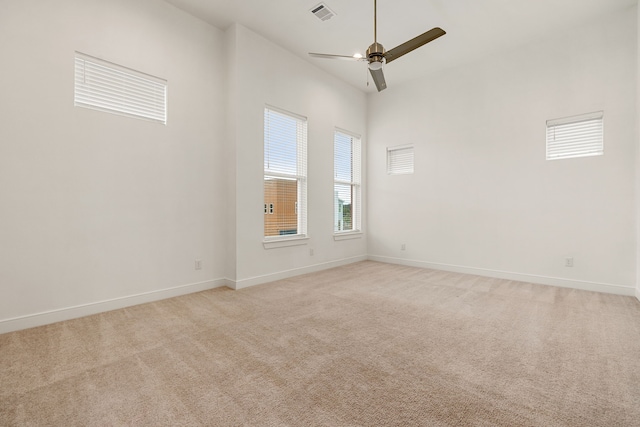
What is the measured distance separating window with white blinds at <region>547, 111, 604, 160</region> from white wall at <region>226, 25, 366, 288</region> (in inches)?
124

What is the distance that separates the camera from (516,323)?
2.72 m

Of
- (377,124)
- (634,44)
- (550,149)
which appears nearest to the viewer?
(634,44)

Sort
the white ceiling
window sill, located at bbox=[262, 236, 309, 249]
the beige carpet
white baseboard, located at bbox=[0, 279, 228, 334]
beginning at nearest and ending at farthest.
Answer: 1. the beige carpet
2. white baseboard, located at bbox=[0, 279, 228, 334]
3. the white ceiling
4. window sill, located at bbox=[262, 236, 309, 249]

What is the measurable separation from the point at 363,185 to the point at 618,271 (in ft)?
12.8

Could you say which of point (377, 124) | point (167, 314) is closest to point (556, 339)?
point (167, 314)

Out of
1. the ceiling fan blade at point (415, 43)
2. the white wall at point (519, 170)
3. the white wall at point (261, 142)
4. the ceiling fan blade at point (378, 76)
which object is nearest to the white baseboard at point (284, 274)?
the white wall at point (261, 142)

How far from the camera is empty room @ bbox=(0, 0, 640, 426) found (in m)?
1.77

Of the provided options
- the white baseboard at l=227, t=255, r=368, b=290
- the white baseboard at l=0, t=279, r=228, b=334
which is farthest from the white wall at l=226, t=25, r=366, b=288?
the white baseboard at l=0, t=279, r=228, b=334

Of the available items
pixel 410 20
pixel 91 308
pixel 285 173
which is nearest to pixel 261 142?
pixel 285 173

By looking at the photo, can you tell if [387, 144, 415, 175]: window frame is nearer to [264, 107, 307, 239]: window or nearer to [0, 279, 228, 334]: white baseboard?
[264, 107, 307, 239]: window

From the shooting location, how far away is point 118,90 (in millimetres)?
3113

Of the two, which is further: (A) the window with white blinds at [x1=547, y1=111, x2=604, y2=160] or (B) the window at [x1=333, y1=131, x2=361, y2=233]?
(B) the window at [x1=333, y1=131, x2=361, y2=233]

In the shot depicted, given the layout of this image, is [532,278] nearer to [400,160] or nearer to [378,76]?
[400,160]

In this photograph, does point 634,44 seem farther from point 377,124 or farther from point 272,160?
point 272,160
